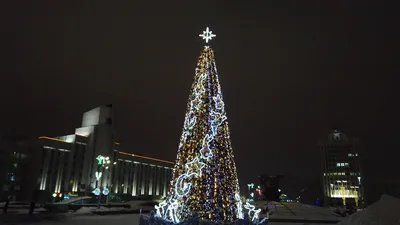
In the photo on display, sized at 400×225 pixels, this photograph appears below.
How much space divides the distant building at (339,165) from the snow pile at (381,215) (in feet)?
310

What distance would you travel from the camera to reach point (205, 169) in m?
13.0

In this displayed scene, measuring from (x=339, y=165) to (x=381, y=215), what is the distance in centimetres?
10385

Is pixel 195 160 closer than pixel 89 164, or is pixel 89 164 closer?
pixel 195 160

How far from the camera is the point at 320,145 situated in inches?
4333

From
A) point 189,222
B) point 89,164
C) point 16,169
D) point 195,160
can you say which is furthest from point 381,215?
point 89,164

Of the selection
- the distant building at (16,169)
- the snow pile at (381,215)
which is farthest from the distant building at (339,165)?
the snow pile at (381,215)

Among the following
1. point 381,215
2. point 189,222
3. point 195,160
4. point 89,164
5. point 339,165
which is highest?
point 339,165

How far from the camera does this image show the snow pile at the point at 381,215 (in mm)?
9102

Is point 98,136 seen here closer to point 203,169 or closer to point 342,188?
point 203,169

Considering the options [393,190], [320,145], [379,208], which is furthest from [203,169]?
[320,145]

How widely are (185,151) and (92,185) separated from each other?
187 feet

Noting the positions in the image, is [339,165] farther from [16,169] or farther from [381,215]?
[381,215]

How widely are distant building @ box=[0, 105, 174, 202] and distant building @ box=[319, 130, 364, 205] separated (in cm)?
5909

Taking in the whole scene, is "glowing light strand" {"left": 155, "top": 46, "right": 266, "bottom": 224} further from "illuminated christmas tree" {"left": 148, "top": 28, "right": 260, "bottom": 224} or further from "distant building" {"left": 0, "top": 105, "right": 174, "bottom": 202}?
"distant building" {"left": 0, "top": 105, "right": 174, "bottom": 202}
